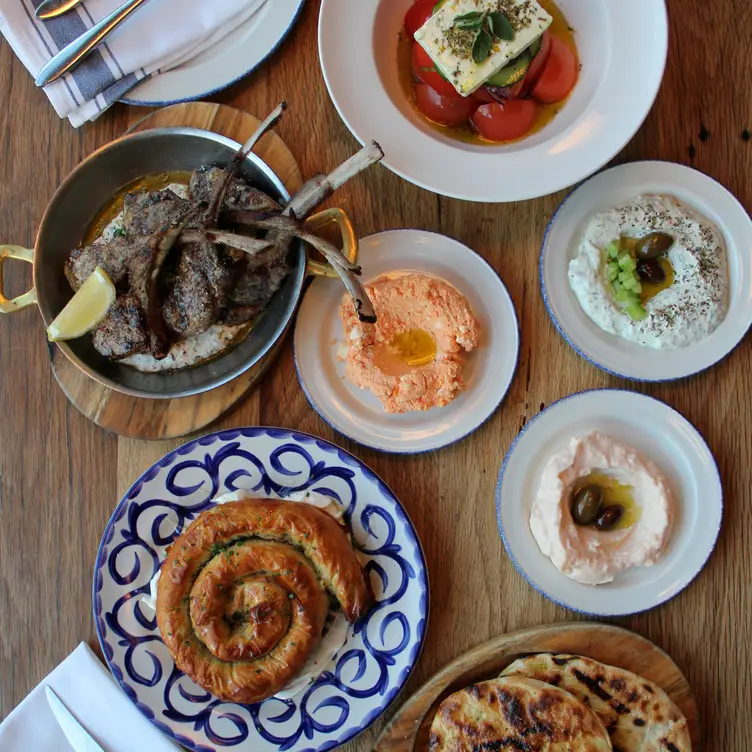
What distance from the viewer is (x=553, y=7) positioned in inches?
70.3

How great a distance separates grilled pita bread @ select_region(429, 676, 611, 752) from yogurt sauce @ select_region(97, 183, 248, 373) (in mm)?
1064

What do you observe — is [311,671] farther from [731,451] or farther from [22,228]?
[22,228]

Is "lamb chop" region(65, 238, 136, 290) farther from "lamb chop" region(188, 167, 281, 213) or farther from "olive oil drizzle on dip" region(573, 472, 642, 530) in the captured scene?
"olive oil drizzle on dip" region(573, 472, 642, 530)

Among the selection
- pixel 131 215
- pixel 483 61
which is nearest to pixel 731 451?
pixel 483 61

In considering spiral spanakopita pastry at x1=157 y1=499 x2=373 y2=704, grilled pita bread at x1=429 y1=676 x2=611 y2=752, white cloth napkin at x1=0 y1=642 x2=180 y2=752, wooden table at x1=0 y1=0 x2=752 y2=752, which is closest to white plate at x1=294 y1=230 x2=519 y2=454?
wooden table at x1=0 y1=0 x2=752 y2=752

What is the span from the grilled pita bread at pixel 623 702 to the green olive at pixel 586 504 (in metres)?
0.34

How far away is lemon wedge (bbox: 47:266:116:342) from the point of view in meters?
1.64

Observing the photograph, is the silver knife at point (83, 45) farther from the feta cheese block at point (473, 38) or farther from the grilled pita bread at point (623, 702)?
the grilled pita bread at point (623, 702)

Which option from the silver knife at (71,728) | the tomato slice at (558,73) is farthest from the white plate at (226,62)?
the silver knife at (71,728)

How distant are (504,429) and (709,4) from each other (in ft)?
4.09

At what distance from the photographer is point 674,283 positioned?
1.80 m

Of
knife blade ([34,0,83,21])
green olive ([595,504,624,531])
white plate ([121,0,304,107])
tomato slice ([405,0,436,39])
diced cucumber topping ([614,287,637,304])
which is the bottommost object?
green olive ([595,504,624,531])

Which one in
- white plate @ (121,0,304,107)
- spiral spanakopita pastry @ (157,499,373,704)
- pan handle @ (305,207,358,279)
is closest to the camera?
spiral spanakopita pastry @ (157,499,373,704)

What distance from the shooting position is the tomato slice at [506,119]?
1736 millimetres
